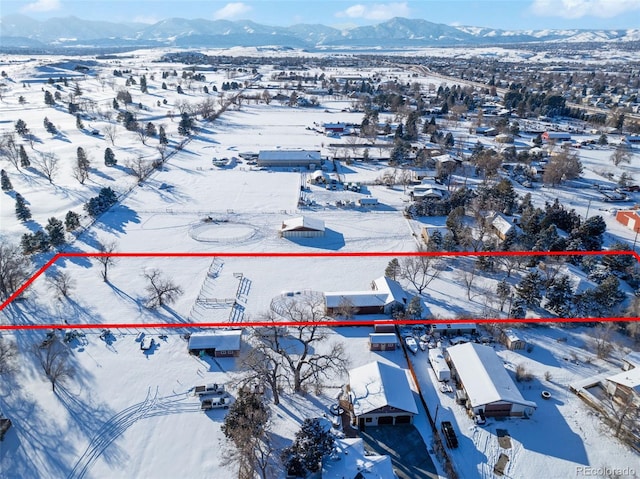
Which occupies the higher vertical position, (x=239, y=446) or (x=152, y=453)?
(x=239, y=446)

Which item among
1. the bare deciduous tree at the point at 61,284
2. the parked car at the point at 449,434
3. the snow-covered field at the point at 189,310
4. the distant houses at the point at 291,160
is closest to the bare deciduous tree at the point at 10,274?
the snow-covered field at the point at 189,310

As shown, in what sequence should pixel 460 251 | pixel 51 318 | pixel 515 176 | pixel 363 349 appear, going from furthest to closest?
pixel 515 176
pixel 460 251
pixel 51 318
pixel 363 349

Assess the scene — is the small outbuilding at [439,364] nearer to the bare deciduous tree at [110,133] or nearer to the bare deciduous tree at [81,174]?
the bare deciduous tree at [81,174]

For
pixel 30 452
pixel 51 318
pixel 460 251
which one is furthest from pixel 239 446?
pixel 460 251

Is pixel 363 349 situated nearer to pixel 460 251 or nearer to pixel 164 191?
pixel 460 251

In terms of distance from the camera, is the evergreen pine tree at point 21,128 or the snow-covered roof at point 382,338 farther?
the evergreen pine tree at point 21,128

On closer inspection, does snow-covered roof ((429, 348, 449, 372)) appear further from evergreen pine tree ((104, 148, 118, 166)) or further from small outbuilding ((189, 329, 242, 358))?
evergreen pine tree ((104, 148, 118, 166))

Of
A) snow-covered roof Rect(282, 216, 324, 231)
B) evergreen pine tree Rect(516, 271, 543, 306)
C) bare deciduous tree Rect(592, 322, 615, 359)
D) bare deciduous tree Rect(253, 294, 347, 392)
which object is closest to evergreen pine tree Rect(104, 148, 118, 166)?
snow-covered roof Rect(282, 216, 324, 231)
